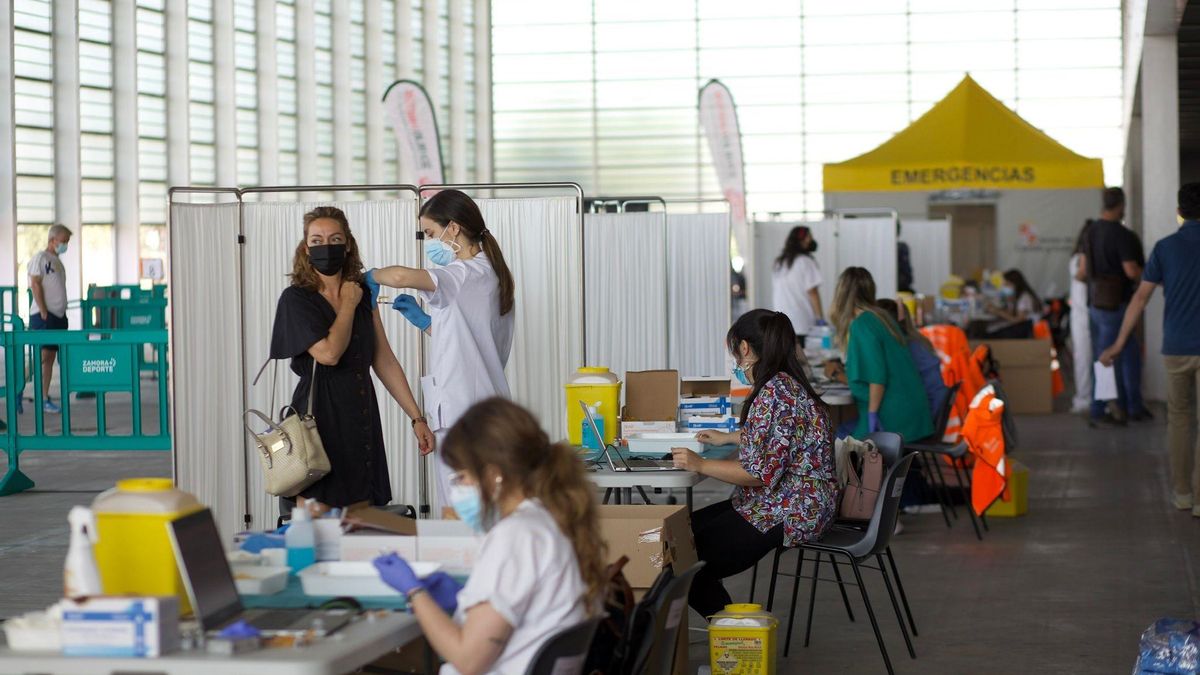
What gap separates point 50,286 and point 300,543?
1052 cm

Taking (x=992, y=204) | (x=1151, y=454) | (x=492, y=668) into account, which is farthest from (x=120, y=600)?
(x=992, y=204)

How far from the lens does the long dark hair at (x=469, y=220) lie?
4.35m

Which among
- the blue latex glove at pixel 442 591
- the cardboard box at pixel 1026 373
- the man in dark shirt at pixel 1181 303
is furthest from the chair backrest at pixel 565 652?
the cardboard box at pixel 1026 373

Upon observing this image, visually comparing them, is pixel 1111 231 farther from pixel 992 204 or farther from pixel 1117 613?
pixel 992 204

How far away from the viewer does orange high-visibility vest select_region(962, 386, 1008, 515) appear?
653 centimetres

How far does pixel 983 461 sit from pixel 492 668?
4515 mm

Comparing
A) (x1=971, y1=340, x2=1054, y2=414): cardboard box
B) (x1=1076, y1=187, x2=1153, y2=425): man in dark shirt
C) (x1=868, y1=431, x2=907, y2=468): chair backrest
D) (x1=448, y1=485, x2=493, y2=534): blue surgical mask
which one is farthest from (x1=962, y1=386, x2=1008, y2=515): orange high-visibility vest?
(x1=971, y1=340, x2=1054, y2=414): cardboard box

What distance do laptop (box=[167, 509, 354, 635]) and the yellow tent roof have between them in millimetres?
8833

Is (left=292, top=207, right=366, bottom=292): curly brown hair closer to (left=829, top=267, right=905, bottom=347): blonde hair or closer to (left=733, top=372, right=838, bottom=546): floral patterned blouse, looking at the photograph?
(left=733, top=372, right=838, bottom=546): floral patterned blouse

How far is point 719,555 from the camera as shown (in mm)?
4219

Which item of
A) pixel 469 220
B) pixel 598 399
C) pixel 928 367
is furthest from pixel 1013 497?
pixel 469 220

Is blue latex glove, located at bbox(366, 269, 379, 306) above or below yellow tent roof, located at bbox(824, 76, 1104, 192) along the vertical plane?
below

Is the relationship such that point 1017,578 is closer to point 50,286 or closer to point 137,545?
point 137,545

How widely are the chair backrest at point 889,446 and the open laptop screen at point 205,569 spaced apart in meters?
2.71
